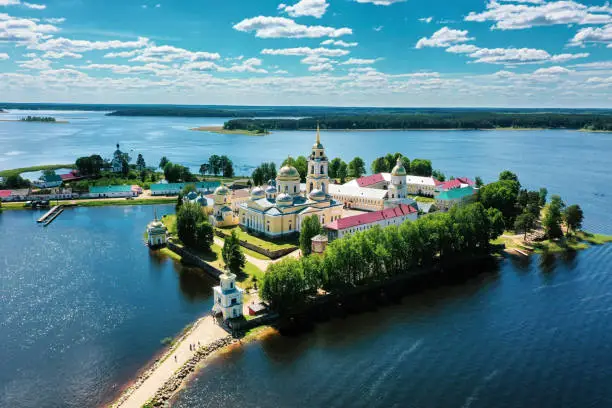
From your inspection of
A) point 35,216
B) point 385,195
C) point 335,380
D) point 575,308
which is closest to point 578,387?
point 575,308

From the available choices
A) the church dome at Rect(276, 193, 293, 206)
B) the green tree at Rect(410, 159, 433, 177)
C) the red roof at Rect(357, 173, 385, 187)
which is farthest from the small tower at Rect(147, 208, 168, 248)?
the green tree at Rect(410, 159, 433, 177)

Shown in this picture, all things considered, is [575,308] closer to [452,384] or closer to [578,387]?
[578,387]

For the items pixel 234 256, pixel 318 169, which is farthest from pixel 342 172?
pixel 234 256

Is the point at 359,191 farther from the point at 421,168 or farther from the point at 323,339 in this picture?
the point at 323,339

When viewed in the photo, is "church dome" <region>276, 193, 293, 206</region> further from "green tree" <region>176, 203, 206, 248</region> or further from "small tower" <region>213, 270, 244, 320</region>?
"small tower" <region>213, 270, 244, 320</region>

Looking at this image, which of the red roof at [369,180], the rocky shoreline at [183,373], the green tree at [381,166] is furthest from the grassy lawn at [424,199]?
the rocky shoreline at [183,373]

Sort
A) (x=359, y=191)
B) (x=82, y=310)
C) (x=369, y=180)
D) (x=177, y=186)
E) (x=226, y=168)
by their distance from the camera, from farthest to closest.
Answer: (x=226, y=168)
(x=177, y=186)
(x=369, y=180)
(x=359, y=191)
(x=82, y=310)
